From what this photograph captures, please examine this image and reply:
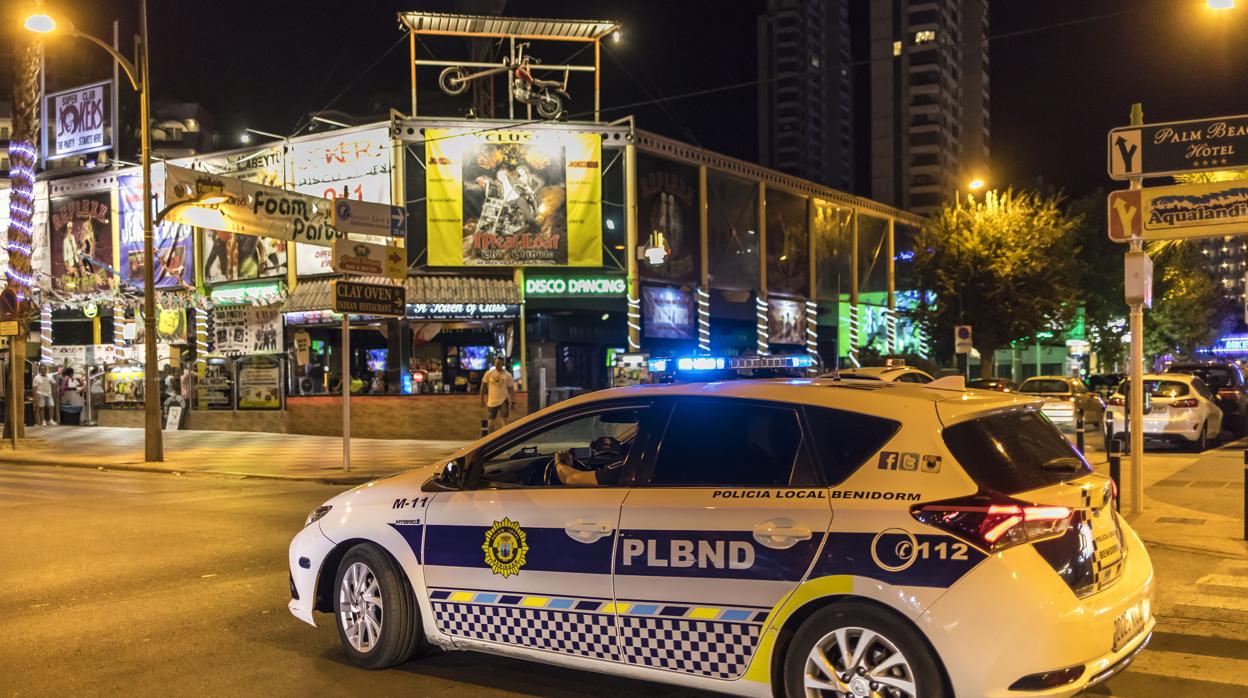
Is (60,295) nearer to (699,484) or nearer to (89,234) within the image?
(89,234)

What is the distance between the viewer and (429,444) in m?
22.7

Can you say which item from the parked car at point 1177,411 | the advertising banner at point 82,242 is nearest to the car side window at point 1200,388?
the parked car at point 1177,411

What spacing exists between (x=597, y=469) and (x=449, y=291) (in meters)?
19.7

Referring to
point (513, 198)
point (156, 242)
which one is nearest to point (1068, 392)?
point (513, 198)

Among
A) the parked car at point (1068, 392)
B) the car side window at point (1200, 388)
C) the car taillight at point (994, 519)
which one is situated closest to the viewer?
the car taillight at point (994, 519)

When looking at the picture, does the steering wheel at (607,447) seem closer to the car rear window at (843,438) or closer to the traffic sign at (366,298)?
the car rear window at (843,438)

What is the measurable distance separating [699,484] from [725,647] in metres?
0.74

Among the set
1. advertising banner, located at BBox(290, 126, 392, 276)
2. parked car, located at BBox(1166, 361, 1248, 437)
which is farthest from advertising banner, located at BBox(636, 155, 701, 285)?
parked car, located at BBox(1166, 361, 1248, 437)

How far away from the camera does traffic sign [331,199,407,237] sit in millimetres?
17562

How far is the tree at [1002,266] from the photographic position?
32.1 m

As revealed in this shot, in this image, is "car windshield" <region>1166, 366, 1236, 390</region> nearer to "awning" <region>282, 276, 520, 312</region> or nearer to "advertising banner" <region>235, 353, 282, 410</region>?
"awning" <region>282, 276, 520, 312</region>

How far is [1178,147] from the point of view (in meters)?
10.5

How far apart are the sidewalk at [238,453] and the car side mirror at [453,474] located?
34.7 ft

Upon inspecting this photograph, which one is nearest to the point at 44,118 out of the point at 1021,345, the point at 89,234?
the point at 89,234
